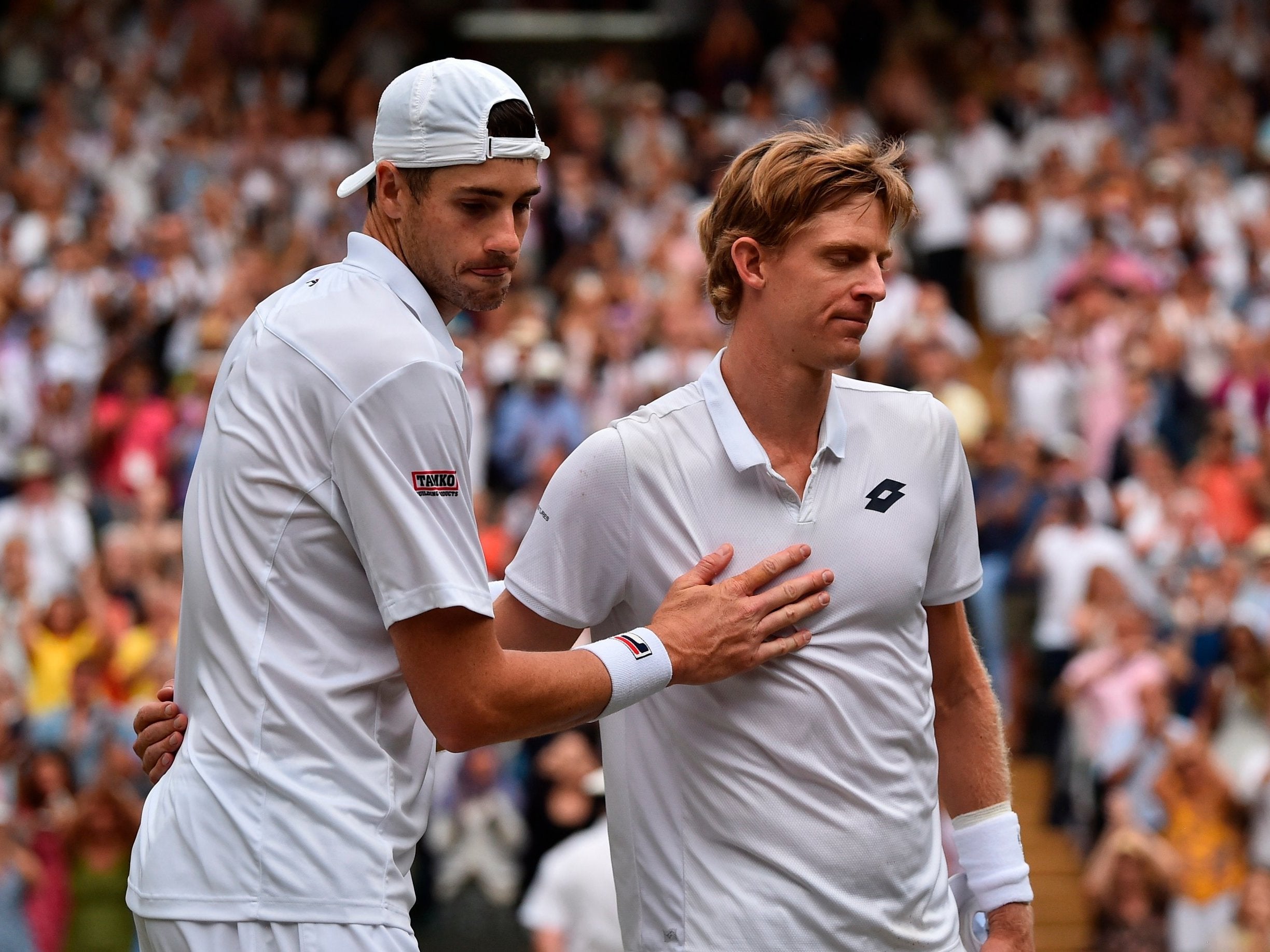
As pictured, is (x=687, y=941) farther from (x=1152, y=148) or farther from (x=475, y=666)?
(x=1152, y=148)

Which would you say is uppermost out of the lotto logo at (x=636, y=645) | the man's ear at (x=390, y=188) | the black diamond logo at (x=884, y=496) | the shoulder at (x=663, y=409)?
the man's ear at (x=390, y=188)

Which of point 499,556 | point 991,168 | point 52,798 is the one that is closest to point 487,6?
point 991,168

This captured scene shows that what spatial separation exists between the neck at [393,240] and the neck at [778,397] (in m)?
0.73

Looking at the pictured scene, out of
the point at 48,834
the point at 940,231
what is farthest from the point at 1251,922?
the point at 940,231

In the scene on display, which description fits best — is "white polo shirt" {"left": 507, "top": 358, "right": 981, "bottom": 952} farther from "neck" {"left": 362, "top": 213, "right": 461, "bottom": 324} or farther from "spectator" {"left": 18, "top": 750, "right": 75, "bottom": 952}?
"spectator" {"left": 18, "top": 750, "right": 75, "bottom": 952}

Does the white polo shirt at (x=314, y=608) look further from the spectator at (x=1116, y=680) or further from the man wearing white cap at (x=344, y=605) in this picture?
the spectator at (x=1116, y=680)

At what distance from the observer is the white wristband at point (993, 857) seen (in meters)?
3.82

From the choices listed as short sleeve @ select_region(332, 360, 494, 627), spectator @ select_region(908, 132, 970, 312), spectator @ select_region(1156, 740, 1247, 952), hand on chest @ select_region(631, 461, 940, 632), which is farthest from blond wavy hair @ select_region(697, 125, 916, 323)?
spectator @ select_region(908, 132, 970, 312)

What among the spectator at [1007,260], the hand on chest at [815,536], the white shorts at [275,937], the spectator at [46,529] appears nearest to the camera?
the white shorts at [275,937]

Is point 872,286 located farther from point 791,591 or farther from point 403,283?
point 403,283

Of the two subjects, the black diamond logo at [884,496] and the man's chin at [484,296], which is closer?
the man's chin at [484,296]

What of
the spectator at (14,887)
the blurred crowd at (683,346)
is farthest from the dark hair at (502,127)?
the spectator at (14,887)

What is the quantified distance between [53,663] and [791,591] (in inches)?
323

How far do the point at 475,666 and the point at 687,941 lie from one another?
0.82 metres
